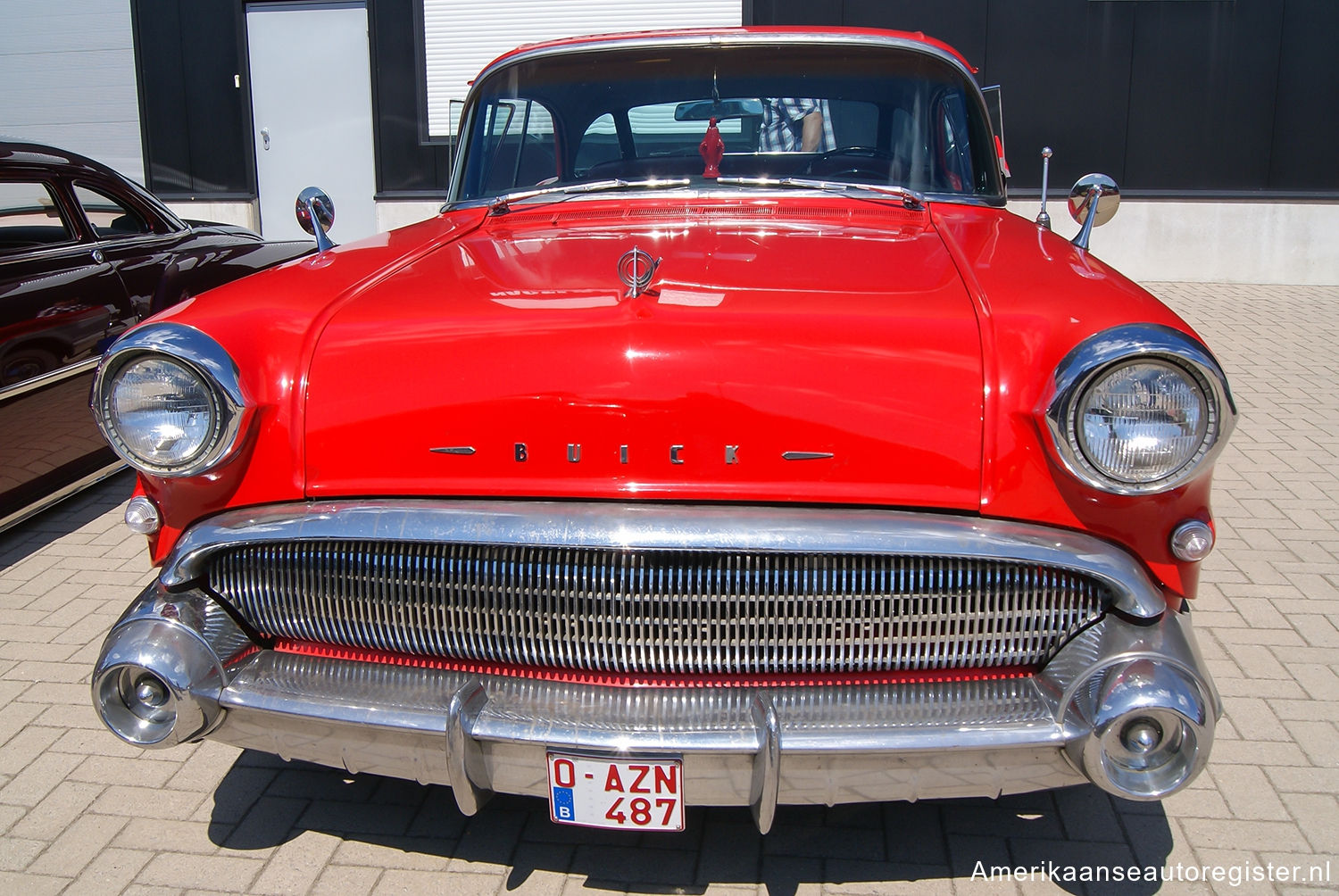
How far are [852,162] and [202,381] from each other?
6.14 feet

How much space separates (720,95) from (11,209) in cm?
295

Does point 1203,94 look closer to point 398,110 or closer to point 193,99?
point 398,110

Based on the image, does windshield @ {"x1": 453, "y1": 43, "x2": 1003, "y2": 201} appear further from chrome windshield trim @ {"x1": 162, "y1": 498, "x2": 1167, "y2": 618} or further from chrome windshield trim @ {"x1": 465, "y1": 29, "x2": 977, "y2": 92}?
chrome windshield trim @ {"x1": 162, "y1": 498, "x2": 1167, "y2": 618}

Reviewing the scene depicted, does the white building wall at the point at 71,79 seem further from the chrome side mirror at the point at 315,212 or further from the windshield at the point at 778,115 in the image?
the windshield at the point at 778,115

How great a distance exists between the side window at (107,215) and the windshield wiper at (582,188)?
7.88ft

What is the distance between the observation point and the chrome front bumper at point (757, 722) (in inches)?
70.1

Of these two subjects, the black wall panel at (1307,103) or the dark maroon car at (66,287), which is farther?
the black wall panel at (1307,103)

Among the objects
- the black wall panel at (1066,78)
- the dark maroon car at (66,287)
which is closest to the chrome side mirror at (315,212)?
the dark maroon car at (66,287)

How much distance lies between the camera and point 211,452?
1.99m

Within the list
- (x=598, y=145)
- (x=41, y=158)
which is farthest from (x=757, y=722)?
(x=41, y=158)

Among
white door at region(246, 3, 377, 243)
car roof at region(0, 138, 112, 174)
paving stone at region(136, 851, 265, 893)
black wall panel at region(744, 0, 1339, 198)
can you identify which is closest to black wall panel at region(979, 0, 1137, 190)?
black wall panel at region(744, 0, 1339, 198)

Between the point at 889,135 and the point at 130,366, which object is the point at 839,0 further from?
the point at 130,366

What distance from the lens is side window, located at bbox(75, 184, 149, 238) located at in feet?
14.7

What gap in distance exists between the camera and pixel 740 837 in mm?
2311
